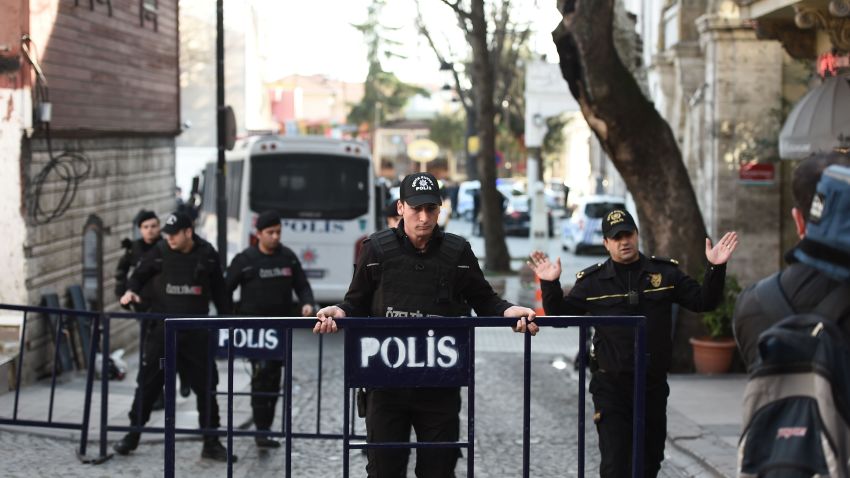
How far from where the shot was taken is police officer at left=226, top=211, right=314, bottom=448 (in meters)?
10.7

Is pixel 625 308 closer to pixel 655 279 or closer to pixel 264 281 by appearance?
pixel 655 279

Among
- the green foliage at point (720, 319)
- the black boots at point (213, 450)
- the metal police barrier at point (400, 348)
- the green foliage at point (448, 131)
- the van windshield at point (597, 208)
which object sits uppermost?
the green foliage at point (448, 131)

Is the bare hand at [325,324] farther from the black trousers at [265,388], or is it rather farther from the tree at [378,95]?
the tree at [378,95]

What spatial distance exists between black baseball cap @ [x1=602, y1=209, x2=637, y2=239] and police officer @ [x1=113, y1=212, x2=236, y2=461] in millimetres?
3500

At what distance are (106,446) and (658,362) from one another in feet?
14.9

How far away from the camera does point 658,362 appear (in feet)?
24.0

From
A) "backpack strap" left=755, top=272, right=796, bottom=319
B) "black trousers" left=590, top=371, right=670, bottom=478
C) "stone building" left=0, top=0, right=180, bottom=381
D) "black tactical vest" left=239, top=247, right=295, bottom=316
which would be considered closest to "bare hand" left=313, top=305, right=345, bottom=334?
"black trousers" left=590, top=371, right=670, bottom=478

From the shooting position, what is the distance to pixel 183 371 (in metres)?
10.1

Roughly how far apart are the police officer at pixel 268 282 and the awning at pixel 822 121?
5.49 m

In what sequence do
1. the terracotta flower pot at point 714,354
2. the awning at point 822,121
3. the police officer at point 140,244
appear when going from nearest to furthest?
1. the police officer at point 140,244
2. the awning at point 822,121
3. the terracotta flower pot at point 714,354

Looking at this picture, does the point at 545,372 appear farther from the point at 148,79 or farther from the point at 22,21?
the point at 148,79

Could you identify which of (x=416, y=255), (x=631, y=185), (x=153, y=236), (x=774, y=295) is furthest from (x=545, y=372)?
(x=774, y=295)

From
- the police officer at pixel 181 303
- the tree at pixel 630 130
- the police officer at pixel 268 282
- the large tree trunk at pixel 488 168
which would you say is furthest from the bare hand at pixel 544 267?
the large tree trunk at pixel 488 168

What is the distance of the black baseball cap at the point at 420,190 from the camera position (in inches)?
251
